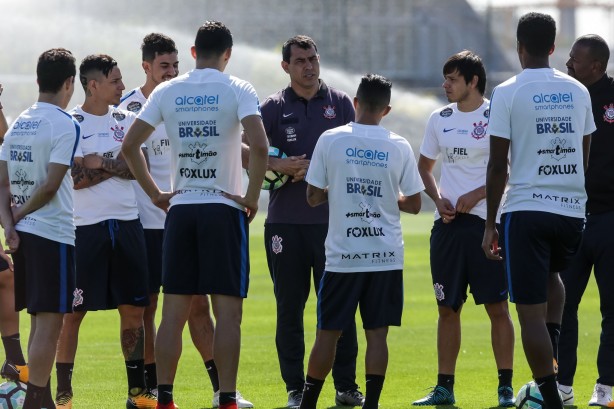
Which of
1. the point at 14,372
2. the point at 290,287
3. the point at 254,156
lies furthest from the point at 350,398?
the point at 14,372

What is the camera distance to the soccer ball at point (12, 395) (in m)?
8.52

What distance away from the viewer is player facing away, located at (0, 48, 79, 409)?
7.93 m

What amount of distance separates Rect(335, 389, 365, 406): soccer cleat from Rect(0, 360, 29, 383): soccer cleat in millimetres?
2382

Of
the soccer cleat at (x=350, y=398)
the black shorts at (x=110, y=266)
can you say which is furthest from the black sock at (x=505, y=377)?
the black shorts at (x=110, y=266)

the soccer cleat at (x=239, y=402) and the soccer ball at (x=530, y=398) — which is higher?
the soccer ball at (x=530, y=398)

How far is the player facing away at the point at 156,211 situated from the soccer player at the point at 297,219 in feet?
1.90

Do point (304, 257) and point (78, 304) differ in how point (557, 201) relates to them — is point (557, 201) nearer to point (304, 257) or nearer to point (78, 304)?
point (304, 257)

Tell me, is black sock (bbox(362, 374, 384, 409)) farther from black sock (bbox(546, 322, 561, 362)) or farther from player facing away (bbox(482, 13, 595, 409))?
black sock (bbox(546, 322, 561, 362))

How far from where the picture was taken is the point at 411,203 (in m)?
8.25

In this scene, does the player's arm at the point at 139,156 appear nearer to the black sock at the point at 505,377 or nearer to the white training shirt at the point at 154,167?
the white training shirt at the point at 154,167

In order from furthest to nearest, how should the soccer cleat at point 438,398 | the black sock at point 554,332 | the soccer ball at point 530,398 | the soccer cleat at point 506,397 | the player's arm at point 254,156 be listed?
the soccer cleat at point 438,398 < the soccer cleat at point 506,397 < the black sock at point 554,332 < the soccer ball at point 530,398 < the player's arm at point 254,156

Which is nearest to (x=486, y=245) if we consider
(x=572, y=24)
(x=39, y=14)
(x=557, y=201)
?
(x=557, y=201)

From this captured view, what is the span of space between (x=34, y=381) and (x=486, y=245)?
9.87 ft

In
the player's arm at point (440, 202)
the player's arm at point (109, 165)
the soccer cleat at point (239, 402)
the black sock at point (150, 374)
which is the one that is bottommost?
the soccer cleat at point (239, 402)
